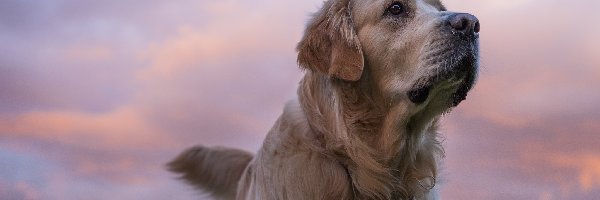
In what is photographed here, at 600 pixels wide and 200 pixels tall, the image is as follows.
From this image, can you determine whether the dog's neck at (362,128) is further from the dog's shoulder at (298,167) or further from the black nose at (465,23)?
the black nose at (465,23)

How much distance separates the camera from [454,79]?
555 centimetres

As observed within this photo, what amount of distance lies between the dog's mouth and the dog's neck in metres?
0.15

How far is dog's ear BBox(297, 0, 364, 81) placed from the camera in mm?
5570

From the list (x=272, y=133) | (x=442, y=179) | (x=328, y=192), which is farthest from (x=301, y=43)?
(x=442, y=179)

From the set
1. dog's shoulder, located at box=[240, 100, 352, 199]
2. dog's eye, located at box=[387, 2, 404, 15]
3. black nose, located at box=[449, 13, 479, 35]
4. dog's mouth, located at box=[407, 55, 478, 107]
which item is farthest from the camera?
dog's eye, located at box=[387, 2, 404, 15]

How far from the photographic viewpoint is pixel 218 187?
7746 millimetres

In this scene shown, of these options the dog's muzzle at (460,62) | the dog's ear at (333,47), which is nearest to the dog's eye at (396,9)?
Answer: the dog's ear at (333,47)

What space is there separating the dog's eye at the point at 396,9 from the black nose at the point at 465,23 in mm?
517

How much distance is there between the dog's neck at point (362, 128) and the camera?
562cm

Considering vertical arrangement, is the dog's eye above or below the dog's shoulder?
above

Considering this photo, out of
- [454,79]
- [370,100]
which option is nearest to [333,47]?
[370,100]

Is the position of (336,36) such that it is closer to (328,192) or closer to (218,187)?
(328,192)

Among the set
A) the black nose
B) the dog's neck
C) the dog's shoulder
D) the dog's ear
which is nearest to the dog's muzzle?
the black nose

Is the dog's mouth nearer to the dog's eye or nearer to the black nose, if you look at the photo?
the black nose
